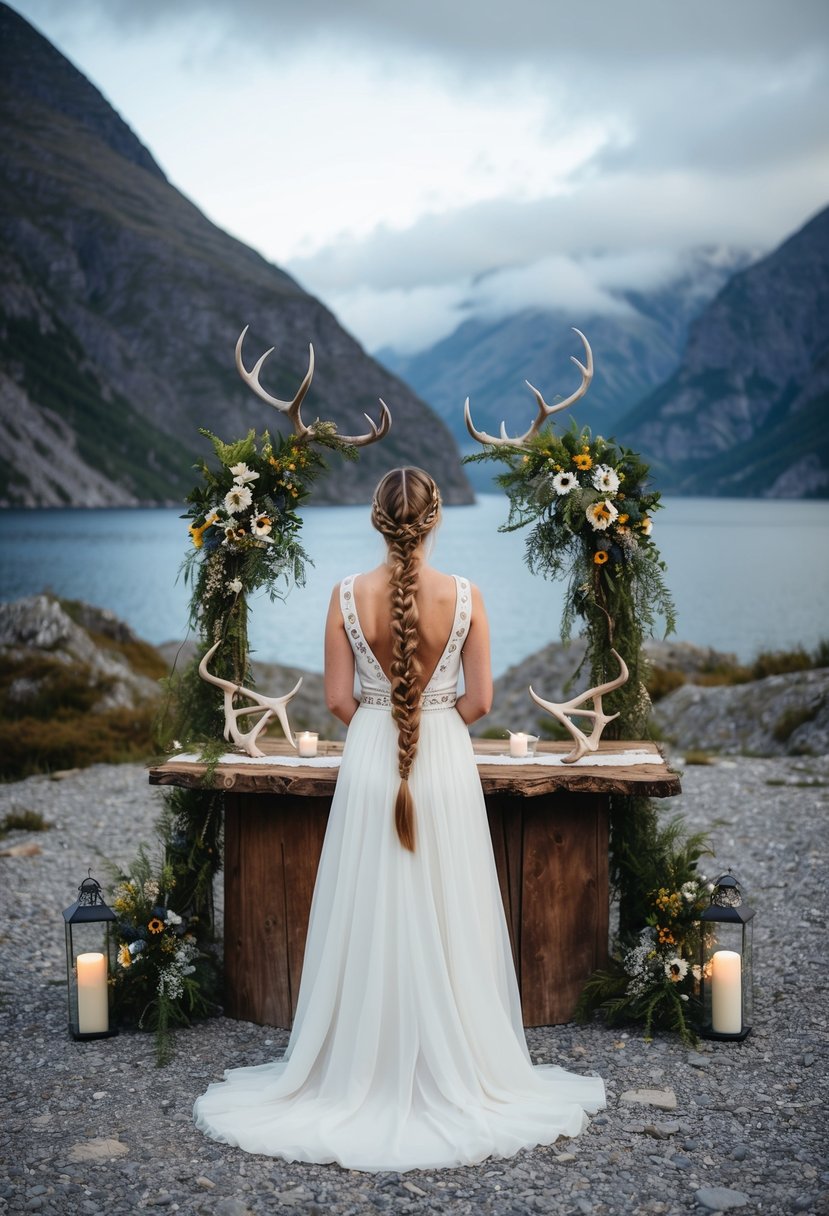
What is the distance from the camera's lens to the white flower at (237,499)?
637 centimetres

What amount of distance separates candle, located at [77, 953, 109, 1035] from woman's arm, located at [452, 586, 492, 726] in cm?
241

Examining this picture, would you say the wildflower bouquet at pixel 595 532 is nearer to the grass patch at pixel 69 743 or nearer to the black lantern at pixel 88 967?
the black lantern at pixel 88 967

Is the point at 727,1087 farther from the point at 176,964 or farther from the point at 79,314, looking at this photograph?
the point at 79,314

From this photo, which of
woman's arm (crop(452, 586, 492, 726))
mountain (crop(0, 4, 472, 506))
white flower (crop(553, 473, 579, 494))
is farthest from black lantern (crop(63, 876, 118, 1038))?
mountain (crop(0, 4, 472, 506))

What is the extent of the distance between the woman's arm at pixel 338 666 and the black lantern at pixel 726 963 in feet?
7.23

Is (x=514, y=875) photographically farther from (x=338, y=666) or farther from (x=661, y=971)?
(x=338, y=666)

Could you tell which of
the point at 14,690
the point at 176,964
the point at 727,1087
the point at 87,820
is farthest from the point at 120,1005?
the point at 14,690

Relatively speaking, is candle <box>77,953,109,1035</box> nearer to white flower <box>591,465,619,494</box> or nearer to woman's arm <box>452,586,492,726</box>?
woman's arm <box>452,586,492,726</box>

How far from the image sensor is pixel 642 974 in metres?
5.80

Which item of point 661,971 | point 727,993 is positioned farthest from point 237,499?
point 727,993

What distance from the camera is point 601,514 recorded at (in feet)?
20.3

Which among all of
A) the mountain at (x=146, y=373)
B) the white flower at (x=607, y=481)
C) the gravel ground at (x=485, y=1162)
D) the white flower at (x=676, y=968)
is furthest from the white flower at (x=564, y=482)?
the mountain at (x=146, y=373)

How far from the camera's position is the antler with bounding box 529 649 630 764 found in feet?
19.7

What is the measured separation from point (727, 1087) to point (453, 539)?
99119 mm
